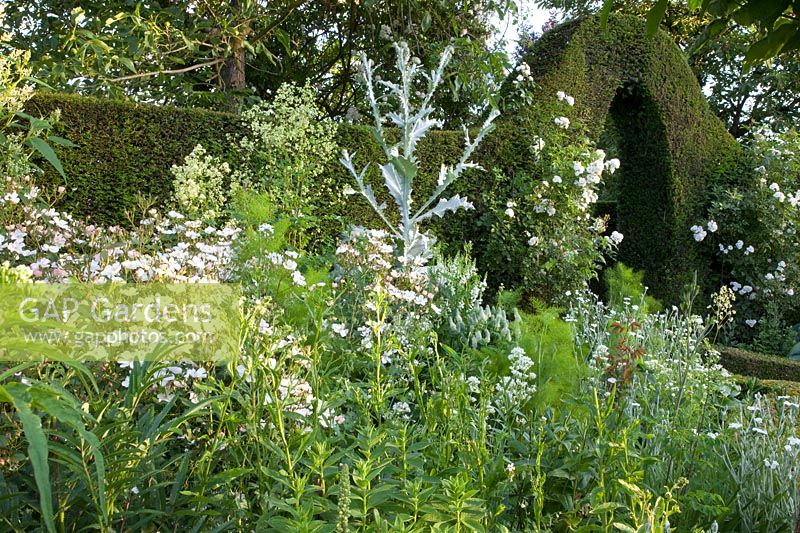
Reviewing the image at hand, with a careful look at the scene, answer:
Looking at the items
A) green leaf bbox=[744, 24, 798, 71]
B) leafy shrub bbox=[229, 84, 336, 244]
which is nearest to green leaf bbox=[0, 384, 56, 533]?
green leaf bbox=[744, 24, 798, 71]

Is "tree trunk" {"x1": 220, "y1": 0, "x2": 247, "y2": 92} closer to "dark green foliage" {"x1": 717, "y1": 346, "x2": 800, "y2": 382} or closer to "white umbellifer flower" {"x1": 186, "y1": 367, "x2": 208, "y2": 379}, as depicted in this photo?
"dark green foliage" {"x1": 717, "y1": 346, "x2": 800, "y2": 382}

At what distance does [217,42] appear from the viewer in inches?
278

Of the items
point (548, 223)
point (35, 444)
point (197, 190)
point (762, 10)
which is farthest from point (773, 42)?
point (548, 223)

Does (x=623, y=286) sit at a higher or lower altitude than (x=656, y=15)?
lower

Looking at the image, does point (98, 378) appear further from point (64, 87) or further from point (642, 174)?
point (642, 174)

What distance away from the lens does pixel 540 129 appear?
23.7 feet

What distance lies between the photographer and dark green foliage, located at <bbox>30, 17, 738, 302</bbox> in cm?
557

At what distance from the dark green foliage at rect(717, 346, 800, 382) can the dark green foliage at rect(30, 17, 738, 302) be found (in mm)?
2037

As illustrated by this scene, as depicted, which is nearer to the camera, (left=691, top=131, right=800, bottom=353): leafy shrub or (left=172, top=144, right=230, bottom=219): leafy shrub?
(left=172, top=144, right=230, bottom=219): leafy shrub

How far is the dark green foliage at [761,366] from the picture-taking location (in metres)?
5.86

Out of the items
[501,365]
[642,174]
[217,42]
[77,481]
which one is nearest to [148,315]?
[77,481]

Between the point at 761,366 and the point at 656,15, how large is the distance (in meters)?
5.51

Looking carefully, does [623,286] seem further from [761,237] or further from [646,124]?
[761,237]

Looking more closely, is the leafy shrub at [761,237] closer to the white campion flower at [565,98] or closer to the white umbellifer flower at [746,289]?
the white umbellifer flower at [746,289]
